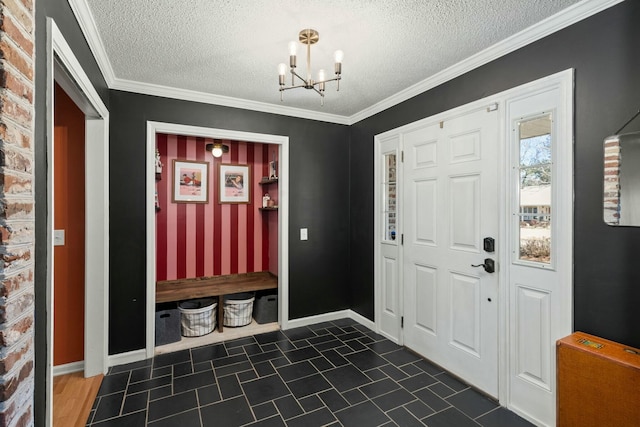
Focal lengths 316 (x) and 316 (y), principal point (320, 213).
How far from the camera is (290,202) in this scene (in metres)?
3.76

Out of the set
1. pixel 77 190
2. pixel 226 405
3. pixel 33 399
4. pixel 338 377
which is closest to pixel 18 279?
pixel 33 399

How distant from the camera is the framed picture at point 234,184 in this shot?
4.12 m

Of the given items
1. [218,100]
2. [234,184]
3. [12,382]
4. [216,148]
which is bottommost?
[12,382]

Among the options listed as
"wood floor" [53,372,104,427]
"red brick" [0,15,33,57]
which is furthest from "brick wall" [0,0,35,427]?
"wood floor" [53,372,104,427]

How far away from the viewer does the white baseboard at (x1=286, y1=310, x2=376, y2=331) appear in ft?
12.3

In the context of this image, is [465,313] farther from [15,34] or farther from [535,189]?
[15,34]

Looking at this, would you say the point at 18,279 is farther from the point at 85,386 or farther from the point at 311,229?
the point at 311,229

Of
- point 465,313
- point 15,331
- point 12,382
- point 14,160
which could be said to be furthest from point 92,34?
point 465,313

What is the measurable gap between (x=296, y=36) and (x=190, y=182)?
2422 mm

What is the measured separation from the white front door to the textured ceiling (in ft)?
1.92

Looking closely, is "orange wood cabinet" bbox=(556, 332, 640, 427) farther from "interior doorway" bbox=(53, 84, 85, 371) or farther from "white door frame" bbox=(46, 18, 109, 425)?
"interior doorway" bbox=(53, 84, 85, 371)

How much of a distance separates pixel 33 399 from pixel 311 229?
2.89 m

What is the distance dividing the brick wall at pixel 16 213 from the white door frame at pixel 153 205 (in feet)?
6.11

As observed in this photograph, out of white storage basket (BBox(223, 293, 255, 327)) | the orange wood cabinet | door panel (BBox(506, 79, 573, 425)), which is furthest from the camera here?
white storage basket (BBox(223, 293, 255, 327))
